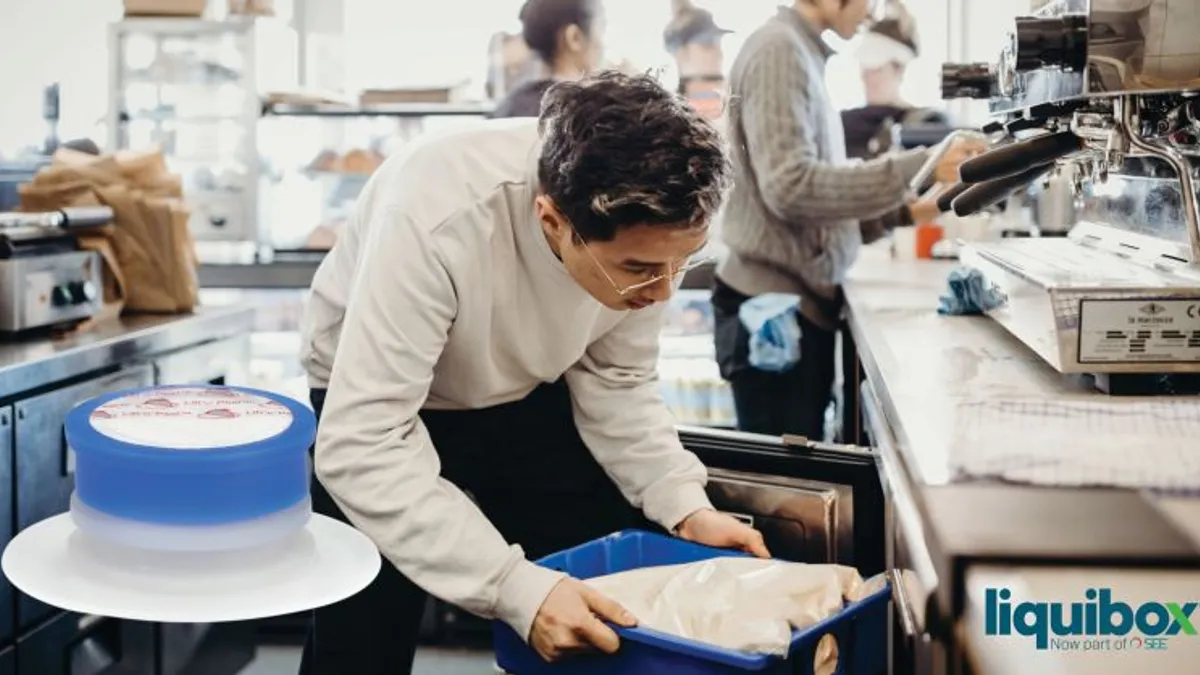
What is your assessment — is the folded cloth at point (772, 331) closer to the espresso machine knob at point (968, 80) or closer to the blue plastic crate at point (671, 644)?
the espresso machine knob at point (968, 80)

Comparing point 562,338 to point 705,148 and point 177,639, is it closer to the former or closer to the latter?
point 705,148

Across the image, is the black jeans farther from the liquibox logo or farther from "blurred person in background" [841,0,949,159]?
"blurred person in background" [841,0,949,159]

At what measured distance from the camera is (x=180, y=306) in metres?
3.14

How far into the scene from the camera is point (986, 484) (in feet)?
3.42

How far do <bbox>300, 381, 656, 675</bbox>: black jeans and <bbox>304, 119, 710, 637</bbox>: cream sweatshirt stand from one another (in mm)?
119

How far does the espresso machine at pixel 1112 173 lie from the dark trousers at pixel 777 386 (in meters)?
0.99

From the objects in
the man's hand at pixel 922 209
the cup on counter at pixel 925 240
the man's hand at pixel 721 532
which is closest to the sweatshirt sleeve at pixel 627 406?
the man's hand at pixel 721 532

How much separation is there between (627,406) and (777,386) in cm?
111

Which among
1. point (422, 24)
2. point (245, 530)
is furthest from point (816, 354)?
point (422, 24)

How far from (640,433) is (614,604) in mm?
531

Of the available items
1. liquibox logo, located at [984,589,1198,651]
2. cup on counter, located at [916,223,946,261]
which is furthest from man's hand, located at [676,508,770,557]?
cup on counter, located at [916,223,946,261]

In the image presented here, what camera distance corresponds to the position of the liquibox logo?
884 millimetres

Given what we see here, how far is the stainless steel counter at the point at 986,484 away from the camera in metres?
0.88

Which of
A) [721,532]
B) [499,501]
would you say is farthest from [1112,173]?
[499,501]
